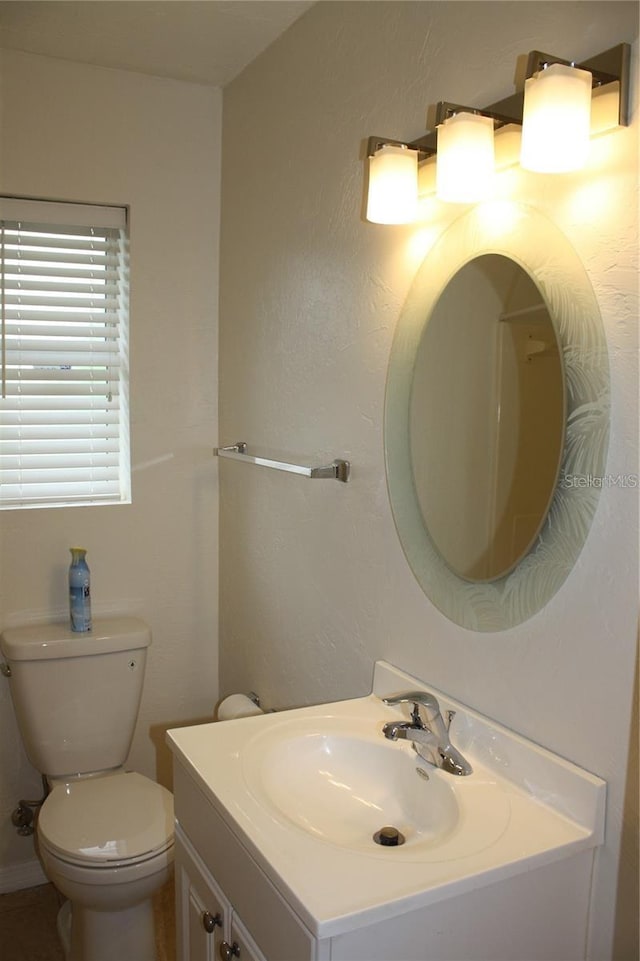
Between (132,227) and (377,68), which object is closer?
(377,68)

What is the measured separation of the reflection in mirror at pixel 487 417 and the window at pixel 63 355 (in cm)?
124

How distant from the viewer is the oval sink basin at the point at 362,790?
1.27 meters

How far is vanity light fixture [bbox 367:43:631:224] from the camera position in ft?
3.60

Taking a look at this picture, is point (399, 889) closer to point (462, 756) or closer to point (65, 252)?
point (462, 756)

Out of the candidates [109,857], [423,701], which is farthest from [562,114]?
[109,857]

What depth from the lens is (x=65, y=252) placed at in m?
2.44

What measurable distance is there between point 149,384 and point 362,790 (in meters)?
1.45

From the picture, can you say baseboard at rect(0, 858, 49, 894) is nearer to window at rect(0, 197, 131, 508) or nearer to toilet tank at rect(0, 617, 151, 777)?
toilet tank at rect(0, 617, 151, 777)

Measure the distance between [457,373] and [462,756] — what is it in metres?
0.67

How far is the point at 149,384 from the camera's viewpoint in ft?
8.21

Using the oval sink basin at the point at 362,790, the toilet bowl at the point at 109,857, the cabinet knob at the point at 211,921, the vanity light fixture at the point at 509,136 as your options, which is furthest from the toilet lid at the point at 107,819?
the vanity light fixture at the point at 509,136

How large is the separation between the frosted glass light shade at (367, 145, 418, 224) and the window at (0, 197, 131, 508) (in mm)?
1223

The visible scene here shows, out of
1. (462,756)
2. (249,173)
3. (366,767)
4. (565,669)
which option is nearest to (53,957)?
(366,767)

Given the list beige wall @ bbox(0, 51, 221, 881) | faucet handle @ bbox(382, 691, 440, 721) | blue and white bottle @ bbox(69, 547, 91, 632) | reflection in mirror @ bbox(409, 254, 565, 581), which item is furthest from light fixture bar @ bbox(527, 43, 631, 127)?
blue and white bottle @ bbox(69, 547, 91, 632)
